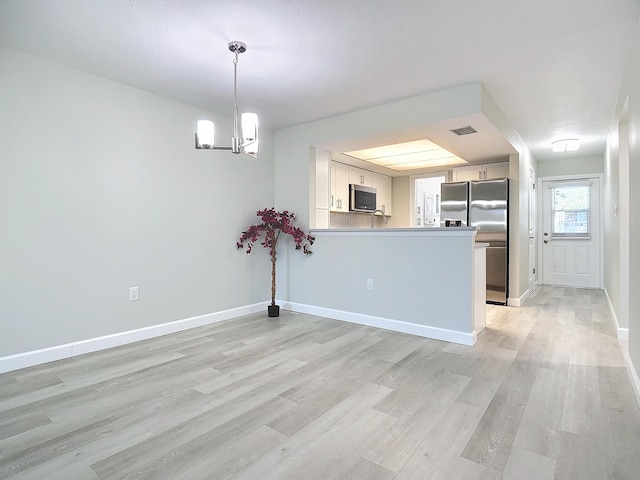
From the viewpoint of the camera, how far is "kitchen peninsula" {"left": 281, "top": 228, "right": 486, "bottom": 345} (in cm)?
331

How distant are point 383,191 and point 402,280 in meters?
3.26

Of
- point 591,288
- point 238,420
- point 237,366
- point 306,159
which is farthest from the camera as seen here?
point 591,288

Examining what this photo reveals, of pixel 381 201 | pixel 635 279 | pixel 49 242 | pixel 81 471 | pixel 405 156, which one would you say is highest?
pixel 405 156

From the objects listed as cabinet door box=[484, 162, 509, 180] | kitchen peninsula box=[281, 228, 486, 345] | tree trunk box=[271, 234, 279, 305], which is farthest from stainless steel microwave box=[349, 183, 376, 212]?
cabinet door box=[484, 162, 509, 180]

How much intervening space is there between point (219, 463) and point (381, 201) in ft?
18.1

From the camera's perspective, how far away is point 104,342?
3.13 m

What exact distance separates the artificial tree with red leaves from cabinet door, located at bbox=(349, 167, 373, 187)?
5.31 ft

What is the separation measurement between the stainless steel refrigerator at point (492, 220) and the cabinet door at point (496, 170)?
401 millimetres

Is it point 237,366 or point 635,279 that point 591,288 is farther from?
point 237,366

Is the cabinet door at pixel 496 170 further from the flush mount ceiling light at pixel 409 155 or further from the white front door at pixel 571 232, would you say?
the white front door at pixel 571 232

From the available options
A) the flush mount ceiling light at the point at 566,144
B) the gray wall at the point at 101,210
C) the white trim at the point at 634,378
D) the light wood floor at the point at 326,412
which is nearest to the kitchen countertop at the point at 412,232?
the light wood floor at the point at 326,412

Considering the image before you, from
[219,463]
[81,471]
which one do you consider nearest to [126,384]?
[81,471]

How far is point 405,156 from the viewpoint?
5.38 meters

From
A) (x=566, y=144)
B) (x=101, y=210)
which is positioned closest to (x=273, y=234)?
(x=101, y=210)
